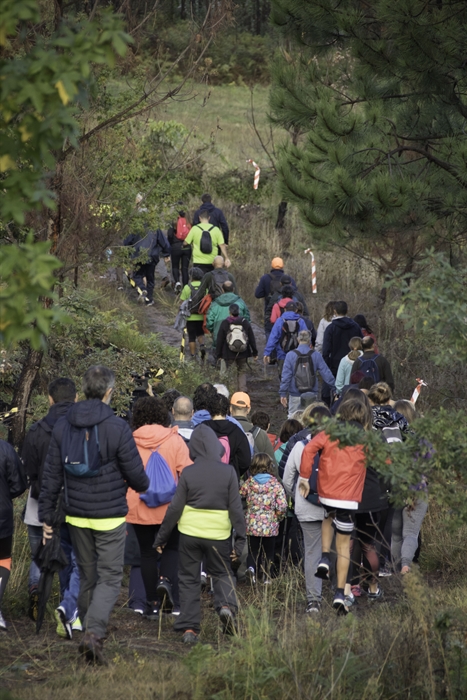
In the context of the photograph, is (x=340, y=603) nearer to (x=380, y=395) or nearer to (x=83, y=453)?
(x=380, y=395)

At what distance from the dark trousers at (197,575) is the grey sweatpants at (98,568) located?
0.55 metres

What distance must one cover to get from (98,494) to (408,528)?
131 inches

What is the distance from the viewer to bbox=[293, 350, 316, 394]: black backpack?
38.2 ft

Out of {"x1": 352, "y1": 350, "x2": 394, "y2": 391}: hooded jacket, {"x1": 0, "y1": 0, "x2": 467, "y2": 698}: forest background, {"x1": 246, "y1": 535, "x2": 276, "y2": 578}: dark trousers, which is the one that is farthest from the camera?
{"x1": 352, "y1": 350, "x2": 394, "y2": 391}: hooded jacket

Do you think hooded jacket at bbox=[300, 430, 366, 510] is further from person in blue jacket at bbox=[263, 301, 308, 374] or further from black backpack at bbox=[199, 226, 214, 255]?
black backpack at bbox=[199, 226, 214, 255]

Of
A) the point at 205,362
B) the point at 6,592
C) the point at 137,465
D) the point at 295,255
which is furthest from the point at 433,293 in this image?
the point at 295,255

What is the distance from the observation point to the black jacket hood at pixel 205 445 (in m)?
6.57

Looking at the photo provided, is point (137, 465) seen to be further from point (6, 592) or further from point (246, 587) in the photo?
point (246, 587)

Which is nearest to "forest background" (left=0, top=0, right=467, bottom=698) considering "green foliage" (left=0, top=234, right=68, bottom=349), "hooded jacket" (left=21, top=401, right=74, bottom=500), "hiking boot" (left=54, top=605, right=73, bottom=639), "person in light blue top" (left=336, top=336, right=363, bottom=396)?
"green foliage" (left=0, top=234, right=68, bottom=349)

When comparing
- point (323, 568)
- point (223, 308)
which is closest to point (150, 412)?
point (323, 568)

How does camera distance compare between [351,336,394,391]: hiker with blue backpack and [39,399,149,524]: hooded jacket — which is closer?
[39,399,149,524]: hooded jacket

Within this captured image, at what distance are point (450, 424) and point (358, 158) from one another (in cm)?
612

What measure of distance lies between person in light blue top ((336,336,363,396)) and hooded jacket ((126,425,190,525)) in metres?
4.81

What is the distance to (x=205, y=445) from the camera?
6.56 m
